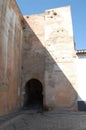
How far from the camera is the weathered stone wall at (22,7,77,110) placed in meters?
10.1

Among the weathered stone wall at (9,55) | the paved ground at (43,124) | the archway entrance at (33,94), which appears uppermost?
the weathered stone wall at (9,55)

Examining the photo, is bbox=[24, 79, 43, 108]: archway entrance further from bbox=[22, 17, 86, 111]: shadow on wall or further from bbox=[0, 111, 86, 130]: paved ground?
bbox=[0, 111, 86, 130]: paved ground

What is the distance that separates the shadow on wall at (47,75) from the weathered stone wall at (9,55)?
2.54ft

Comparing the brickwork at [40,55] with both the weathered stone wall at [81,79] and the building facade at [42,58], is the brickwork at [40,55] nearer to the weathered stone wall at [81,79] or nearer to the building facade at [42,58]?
the building facade at [42,58]

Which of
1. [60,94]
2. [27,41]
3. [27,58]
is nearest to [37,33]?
[27,41]

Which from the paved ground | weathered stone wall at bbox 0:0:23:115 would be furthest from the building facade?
the paved ground

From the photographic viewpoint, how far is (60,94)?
10.2m

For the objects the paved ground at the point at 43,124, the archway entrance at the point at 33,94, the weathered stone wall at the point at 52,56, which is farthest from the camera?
the archway entrance at the point at 33,94

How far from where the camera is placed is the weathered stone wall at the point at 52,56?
1013 cm

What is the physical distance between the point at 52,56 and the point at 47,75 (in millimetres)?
1330

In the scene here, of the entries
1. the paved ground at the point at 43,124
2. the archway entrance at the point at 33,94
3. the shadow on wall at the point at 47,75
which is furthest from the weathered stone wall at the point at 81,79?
the archway entrance at the point at 33,94

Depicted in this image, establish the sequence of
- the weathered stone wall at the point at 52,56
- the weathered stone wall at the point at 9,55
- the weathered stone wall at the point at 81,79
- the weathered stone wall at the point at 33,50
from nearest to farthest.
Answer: the weathered stone wall at the point at 9,55 < the weathered stone wall at the point at 81,79 < the weathered stone wall at the point at 52,56 < the weathered stone wall at the point at 33,50

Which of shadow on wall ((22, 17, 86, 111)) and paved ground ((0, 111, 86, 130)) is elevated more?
shadow on wall ((22, 17, 86, 111))

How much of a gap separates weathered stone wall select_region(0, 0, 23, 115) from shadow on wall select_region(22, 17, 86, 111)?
0.77 m
